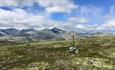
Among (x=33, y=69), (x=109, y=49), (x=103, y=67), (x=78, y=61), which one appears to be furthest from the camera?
(x=109, y=49)

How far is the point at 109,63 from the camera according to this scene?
79.3 meters

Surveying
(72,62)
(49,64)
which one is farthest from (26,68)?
(72,62)

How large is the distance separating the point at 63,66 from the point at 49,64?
5.06 metres

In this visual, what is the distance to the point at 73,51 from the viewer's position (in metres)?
120

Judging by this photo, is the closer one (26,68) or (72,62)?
(26,68)

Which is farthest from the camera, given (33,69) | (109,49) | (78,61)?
(109,49)

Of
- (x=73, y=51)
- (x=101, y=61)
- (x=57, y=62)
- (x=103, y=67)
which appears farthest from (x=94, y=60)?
(x=73, y=51)

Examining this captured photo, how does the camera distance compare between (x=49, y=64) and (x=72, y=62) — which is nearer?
(x=49, y=64)

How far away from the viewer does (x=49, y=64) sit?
72.4m

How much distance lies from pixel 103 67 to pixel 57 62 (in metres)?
15.7

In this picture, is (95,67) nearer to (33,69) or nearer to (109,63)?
(109,63)

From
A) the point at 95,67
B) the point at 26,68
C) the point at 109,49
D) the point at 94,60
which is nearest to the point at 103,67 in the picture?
the point at 95,67

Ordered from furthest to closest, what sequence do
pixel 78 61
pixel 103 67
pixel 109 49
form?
pixel 109 49, pixel 78 61, pixel 103 67

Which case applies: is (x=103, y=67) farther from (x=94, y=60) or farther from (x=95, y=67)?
(x=94, y=60)
